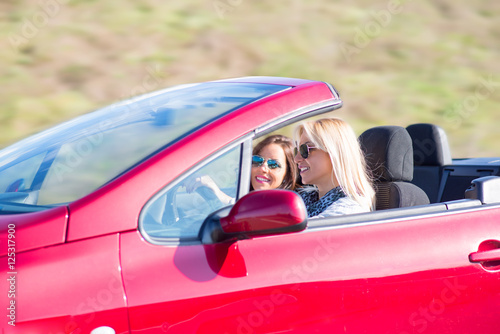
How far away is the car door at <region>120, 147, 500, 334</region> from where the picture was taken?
1937 millimetres

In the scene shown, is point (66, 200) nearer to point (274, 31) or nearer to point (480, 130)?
point (480, 130)

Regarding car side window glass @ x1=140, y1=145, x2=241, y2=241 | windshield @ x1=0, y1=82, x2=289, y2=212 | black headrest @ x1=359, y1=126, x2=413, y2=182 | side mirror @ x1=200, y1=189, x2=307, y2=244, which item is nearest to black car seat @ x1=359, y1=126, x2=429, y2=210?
black headrest @ x1=359, y1=126, x2=413, y2=182

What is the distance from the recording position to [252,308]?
1.99 m

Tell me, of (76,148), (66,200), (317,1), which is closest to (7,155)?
(76,148)

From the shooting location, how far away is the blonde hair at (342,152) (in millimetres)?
2824

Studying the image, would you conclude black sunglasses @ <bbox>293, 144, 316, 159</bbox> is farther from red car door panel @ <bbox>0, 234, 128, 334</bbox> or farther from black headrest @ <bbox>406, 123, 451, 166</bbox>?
black headrest @ <bbox>406, 123, 451, 166</bbox>

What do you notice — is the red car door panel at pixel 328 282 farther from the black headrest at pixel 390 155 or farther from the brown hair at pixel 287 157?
the brown hair at pixel 287 157

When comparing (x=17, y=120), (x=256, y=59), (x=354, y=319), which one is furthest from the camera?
(x=256, y=59)

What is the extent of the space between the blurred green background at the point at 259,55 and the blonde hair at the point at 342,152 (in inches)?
276

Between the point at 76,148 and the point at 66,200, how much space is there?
1.15ft

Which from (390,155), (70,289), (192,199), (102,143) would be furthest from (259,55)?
(70,289)

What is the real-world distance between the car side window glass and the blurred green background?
24.4 feet

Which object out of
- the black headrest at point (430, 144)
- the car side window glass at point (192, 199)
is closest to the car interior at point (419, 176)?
the black headrest at point (430, 144)

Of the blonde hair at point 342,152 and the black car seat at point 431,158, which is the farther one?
the black car seat at point 431,158
